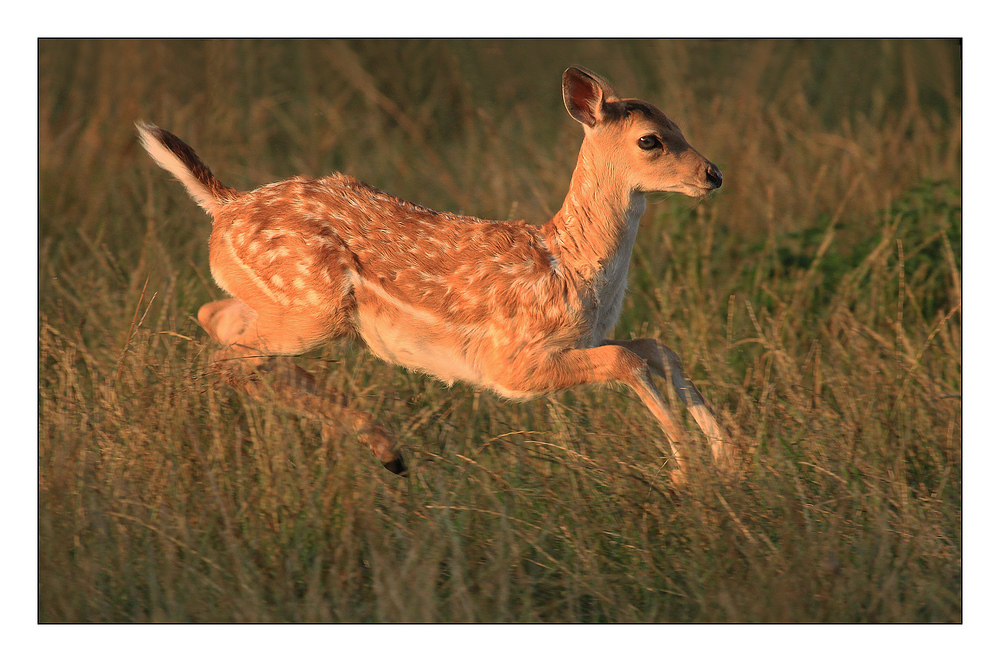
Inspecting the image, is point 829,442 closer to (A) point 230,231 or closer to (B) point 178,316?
(A) point 230,231

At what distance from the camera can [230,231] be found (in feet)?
15.4

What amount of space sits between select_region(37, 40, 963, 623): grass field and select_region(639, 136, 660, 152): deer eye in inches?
46.6

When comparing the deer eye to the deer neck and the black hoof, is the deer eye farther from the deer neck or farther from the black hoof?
the black hoof

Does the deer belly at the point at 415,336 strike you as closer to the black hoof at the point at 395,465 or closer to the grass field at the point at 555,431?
the grass field at the point at 555,431

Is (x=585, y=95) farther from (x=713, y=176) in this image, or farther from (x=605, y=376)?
(x=605, y=376)

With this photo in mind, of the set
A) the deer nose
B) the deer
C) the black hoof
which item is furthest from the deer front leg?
the deer nose

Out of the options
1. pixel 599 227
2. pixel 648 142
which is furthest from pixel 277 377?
pixel 648 142

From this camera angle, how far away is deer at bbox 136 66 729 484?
14.2 feet

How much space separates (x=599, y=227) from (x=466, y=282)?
0.61 m

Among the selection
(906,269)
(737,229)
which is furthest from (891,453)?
(737,229)

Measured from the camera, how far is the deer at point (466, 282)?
4332mm

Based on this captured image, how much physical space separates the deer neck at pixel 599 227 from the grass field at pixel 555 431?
68cm

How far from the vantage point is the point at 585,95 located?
443cm

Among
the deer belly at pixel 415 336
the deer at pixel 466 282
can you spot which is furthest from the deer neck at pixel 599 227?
the deer belly at pixel 415 336
